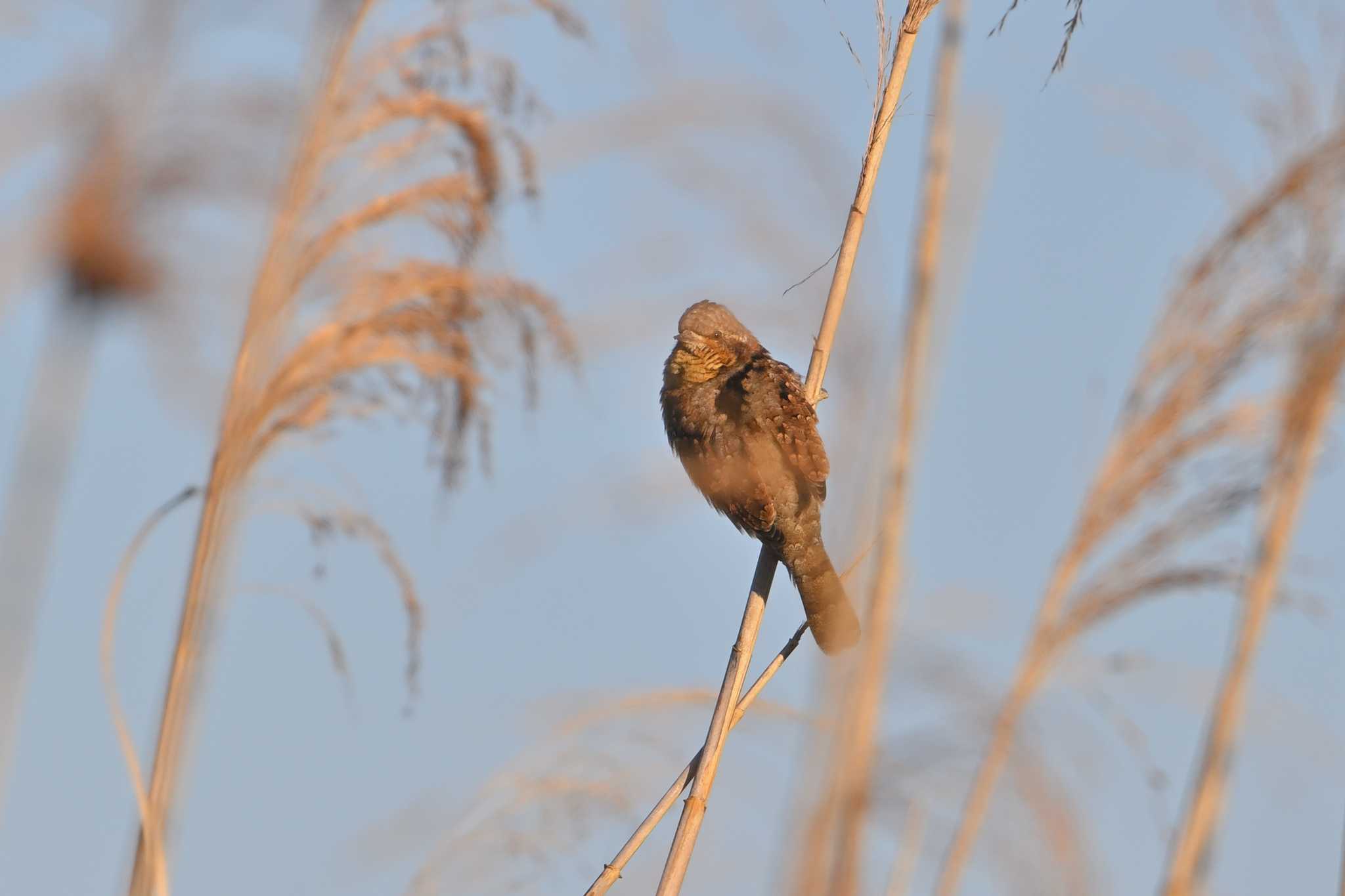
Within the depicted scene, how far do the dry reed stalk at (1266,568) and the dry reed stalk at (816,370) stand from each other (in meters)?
1.40

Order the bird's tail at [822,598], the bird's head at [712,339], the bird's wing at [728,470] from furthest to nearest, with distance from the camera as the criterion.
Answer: the bird's head at [712,339] < the bird's wing at [728,470] < the bird's tail at [822,598]

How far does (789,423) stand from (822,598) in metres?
0.35

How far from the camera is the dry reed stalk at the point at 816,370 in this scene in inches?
78.7

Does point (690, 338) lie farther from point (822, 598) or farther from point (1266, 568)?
point (1266, 568)

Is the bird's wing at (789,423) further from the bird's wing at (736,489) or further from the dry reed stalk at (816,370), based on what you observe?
the dry reed stalk at (816,370)

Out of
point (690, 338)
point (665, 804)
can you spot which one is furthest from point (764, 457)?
point (665, 804)

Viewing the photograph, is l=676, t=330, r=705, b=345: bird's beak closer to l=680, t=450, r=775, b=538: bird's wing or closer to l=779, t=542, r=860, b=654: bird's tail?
l=680, t=450, r=775, b=538: bird's wing

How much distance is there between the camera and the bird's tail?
8.96 ft

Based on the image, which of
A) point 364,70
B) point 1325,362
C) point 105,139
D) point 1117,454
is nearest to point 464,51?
point 364,70

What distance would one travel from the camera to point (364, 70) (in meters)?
2.69

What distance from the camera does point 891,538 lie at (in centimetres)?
301

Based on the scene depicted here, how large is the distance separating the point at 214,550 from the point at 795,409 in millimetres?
1129

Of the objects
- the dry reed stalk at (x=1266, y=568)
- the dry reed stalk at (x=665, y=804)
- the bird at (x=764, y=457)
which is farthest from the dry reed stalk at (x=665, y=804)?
the dry reed stalk at (x=1266, y=568)

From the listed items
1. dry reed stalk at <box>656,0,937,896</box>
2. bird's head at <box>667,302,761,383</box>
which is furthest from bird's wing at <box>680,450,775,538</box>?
dry reed stalk at <box>656,0,937,896</box>
